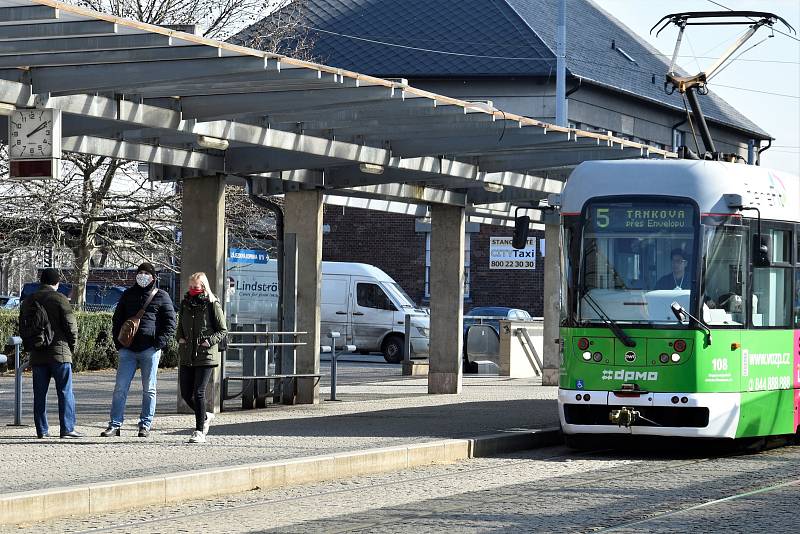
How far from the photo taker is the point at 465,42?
48.3m

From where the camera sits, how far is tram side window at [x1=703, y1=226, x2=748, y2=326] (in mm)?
15531

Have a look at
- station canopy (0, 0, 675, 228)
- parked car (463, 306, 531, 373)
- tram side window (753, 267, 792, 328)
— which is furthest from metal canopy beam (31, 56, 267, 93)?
parked car (463, 306, 531, 373)

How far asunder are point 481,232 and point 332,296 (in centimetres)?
1107

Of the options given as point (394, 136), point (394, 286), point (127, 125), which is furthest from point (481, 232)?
point (127, 125)

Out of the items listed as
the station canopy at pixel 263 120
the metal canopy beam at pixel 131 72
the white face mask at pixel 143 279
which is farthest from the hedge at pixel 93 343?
the metal canopy beam at pixel 131 72

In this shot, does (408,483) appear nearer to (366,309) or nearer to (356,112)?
(356,112)

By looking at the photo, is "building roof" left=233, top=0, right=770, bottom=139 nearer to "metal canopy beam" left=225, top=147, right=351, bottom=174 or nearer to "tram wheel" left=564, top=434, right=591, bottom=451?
"metal canopy beam" left=225, top=147, right=351, bottom=174

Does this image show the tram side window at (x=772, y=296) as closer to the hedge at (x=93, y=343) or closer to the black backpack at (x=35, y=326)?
the black backpack at (x=35, y=326)

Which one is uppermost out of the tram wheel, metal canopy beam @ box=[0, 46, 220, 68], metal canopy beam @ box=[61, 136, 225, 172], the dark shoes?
metal canopy beam @ box=[0, 46, 220, 68]

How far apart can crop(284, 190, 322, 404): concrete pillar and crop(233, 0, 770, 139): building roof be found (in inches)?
1013

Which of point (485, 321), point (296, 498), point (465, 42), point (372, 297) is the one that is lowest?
point (296, 498)

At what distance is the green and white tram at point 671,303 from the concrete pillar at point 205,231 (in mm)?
4302

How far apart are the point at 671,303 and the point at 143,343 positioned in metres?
5.31

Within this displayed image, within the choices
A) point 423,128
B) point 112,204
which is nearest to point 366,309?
point 112,204
